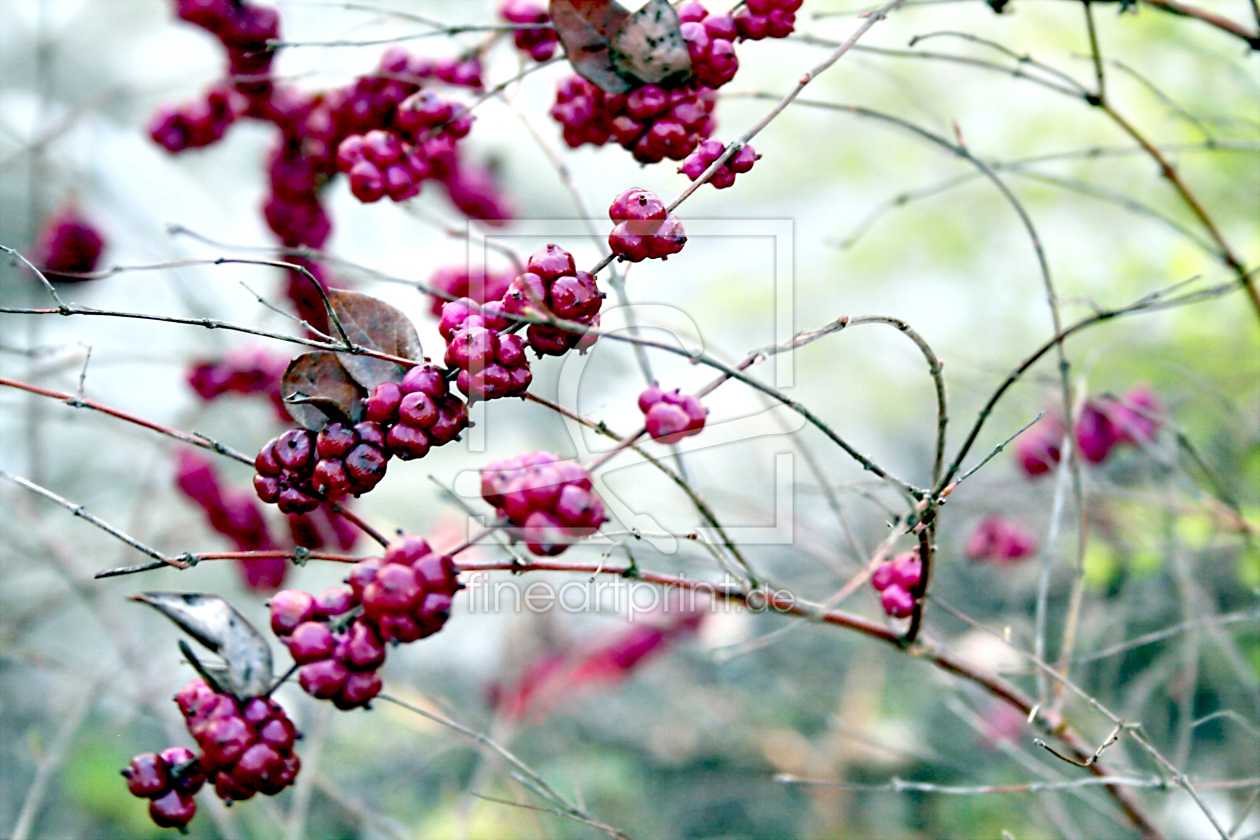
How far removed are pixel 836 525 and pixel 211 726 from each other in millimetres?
1574

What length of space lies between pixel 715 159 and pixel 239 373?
858 millimetres

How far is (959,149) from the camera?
0.82m

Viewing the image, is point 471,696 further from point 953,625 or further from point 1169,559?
point 1169,559

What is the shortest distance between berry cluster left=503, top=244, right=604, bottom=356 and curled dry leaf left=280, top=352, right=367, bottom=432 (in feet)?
0.39

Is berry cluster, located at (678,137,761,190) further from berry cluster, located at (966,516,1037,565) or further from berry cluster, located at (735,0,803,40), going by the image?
berry cluster, located at (966,516,1037,565)

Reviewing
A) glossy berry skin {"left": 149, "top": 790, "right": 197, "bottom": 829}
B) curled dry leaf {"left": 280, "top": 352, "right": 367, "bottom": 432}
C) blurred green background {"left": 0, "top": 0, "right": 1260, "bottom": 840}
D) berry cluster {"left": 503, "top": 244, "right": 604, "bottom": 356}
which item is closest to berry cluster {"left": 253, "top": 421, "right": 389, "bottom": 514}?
curled dry leaf {"left": 280, "top": 352, "right": 367, "bottom": 432}

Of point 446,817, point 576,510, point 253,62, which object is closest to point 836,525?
point 446,817

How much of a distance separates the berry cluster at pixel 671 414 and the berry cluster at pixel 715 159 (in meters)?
0.17

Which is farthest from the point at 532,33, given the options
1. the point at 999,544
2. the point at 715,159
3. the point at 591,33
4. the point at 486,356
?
the point at 999,544

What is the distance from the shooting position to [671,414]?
0.55 m

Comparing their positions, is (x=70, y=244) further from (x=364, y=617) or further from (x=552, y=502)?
(x=552, y=502)

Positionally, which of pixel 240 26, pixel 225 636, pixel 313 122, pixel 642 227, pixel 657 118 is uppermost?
pixel 240 26

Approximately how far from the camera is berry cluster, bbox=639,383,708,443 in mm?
552

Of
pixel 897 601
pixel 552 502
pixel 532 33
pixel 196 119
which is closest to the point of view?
pixel 552 502
